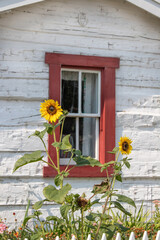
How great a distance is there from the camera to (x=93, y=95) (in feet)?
20.5

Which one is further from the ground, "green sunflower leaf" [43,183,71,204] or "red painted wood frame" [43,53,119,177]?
"red painted wood frame" [43,53,119,177]

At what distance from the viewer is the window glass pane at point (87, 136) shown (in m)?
6.15

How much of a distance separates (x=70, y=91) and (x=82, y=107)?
0.33 metres

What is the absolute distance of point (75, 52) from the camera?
6.02 m

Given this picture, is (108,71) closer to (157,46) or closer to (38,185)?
(157,46)

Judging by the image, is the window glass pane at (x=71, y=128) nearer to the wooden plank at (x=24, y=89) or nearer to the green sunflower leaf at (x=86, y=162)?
the wooden plank at (x=24, y=89)

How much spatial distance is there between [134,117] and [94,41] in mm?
1381

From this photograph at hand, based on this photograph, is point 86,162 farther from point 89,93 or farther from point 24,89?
point 89,93

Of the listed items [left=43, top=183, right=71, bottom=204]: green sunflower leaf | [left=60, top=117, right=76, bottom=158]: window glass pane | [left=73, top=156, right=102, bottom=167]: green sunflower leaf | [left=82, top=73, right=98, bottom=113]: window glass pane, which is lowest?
[left=43, top=183, right=71, bottom=204]: green sunflower leaf

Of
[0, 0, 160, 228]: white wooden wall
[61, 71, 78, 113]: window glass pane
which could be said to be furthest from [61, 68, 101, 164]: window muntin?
[0, 0, 160, 228]: white wooden wall

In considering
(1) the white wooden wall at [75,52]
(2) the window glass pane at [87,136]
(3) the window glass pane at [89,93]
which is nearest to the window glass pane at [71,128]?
(2) the window glass pane at [87,136]

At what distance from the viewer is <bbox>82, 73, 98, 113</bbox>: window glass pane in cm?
622

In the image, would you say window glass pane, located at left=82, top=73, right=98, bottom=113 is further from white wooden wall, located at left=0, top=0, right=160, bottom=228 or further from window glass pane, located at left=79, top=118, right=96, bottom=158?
white wooden wall, located at left=0, top=0, right=160, bottom=228

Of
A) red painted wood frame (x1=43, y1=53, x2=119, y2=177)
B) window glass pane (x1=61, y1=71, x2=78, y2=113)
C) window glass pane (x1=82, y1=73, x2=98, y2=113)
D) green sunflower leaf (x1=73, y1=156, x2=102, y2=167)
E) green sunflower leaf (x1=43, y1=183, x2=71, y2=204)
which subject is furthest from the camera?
window glass pane (x1=82, y1=73, x2=98, y2=113)
